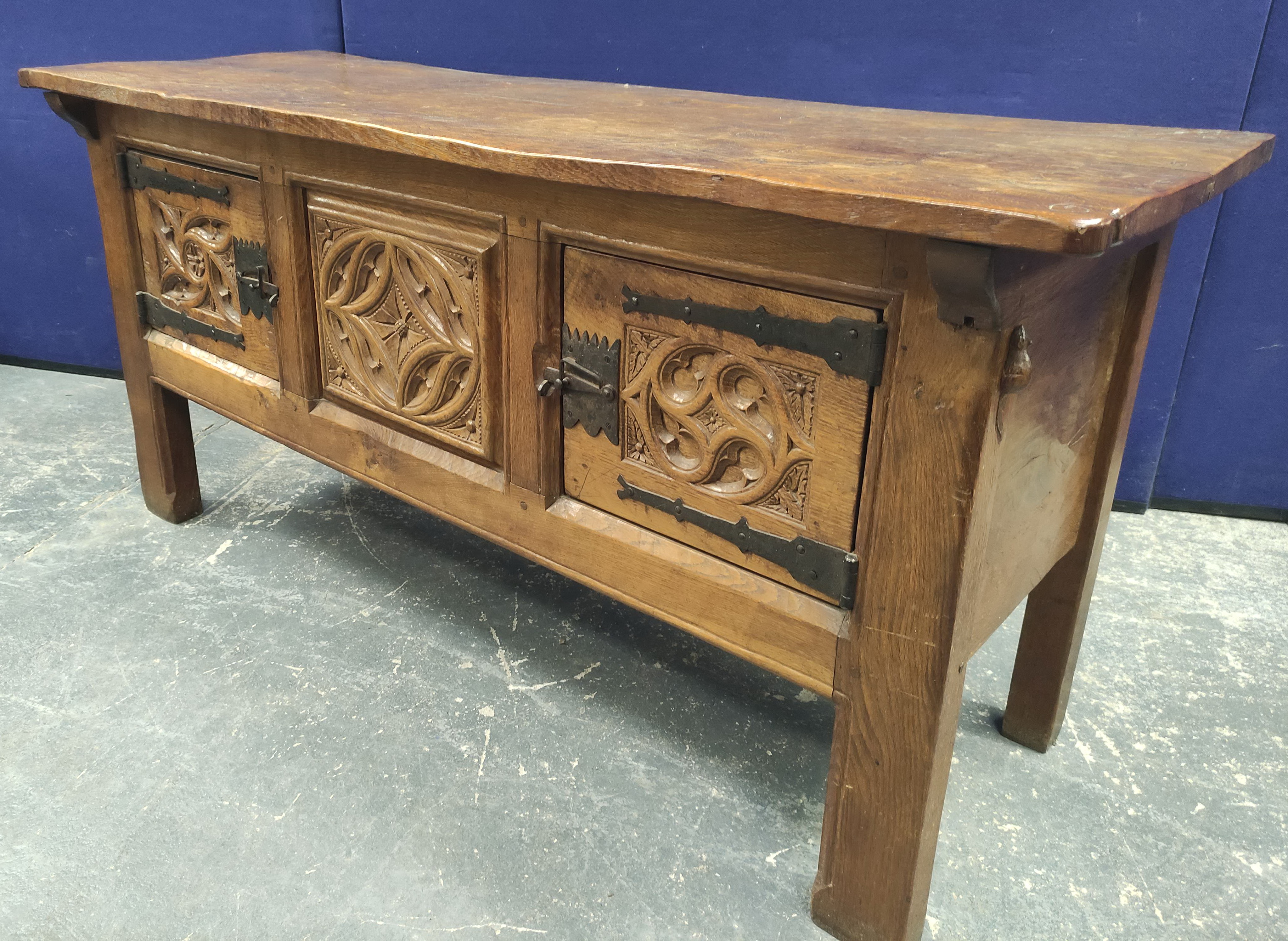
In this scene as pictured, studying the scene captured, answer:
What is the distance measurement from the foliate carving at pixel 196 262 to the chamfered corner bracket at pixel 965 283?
138cm

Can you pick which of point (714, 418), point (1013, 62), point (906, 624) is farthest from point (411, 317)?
point (1013, 62)

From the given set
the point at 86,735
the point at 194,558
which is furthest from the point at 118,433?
the point at 86,735

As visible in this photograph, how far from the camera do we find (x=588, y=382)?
1407 mm

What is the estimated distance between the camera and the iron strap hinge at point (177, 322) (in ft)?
6.48

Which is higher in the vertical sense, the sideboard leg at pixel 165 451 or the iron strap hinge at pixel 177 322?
the iron strap hinge at pixel 177 322

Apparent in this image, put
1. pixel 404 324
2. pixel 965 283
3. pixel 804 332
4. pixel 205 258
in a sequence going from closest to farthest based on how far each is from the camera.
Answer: pixel 965 283, pixel 804 332, pixel 404 324, pixel 205 258

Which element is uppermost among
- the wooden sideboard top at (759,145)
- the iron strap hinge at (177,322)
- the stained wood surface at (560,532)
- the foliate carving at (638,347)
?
the wooden sideboard top at (759,145)

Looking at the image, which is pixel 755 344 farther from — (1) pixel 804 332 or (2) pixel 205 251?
(2) pixel 205 251

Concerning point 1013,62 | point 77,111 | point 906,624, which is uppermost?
point 1013,62

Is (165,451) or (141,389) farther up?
(141,389)

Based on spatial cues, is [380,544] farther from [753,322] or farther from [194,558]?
[753,322]

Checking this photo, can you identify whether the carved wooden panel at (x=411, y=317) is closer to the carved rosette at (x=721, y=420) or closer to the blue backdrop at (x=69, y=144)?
the carved rosette at (x=721, y=420)

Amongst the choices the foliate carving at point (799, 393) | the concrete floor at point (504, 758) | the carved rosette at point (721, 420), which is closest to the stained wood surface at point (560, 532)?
the carved rosette at point (721, 420)

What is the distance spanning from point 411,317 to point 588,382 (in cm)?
38
